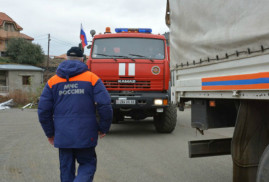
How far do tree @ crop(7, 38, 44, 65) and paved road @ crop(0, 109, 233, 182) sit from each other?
39.9 m

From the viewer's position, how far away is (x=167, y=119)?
8.41 m

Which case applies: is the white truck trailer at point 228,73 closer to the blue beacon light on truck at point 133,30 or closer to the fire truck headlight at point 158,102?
the fire truck headlight at point 158,102

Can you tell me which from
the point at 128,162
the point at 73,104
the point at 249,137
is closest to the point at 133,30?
the point at 128,162

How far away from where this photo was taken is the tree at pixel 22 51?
148ft

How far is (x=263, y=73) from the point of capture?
8.43ft

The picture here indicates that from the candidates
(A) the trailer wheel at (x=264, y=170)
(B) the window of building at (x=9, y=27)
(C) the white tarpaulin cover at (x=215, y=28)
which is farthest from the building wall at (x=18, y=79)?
(A) the trailer wheel at (x=264, y=170)

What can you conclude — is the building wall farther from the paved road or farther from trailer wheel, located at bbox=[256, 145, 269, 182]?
trailer wheel, located at bbox=[256, 145, 269, 182]

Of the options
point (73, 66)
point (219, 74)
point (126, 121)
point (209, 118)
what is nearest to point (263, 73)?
point (219, 74)

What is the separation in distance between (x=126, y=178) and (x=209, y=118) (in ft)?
4.99

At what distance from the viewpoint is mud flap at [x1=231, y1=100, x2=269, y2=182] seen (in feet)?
10.0

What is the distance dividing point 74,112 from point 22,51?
4531cm

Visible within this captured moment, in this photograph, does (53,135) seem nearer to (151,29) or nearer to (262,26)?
(262,26)

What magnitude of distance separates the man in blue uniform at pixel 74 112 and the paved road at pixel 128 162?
1244 mm

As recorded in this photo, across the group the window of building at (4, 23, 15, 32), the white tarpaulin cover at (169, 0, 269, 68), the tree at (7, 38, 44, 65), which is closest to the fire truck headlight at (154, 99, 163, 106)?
the white tarpaulin cover at (169, 0, 269, 68)
